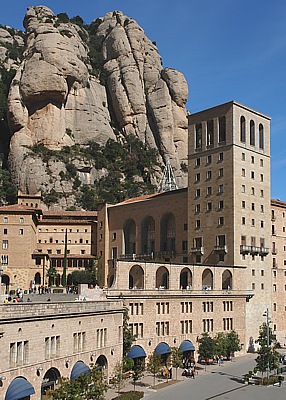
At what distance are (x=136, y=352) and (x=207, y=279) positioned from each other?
19.9m

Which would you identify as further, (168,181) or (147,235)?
(168,181)

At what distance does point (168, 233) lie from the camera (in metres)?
79.5

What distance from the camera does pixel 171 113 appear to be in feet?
472

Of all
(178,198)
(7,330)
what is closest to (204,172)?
(178,198)

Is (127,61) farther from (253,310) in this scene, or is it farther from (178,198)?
(253,310)

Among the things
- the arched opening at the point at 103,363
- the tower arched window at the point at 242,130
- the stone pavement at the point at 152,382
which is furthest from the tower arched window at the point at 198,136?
the arched opening at the point at 103,363

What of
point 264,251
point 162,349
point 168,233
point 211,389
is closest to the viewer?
point 211,389

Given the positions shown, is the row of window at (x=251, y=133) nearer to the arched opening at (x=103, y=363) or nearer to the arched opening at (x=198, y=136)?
the arched opening at (x=198, y=136)

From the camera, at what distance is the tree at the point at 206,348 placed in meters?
52.8

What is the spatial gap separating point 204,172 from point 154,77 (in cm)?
8503

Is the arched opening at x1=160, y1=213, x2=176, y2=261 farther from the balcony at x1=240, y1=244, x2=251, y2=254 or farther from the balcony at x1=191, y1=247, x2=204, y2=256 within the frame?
the balcony at x1=240, y1=244, x2=251, y2=254

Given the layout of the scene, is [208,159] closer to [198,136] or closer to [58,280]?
[198,136]

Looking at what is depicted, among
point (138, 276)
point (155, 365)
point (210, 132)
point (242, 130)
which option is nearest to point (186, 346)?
point (138, 276)

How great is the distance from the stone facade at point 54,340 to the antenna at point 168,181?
253ft
